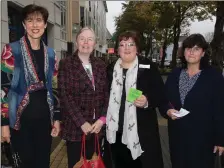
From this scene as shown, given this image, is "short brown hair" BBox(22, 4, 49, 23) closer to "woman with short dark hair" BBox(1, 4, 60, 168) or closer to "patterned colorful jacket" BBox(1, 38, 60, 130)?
"woman with short dark hair" BBox(1, 4, 60, 168)

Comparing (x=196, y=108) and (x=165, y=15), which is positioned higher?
(x=165, y=15)

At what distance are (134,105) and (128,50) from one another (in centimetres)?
59

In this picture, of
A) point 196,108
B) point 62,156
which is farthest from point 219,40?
point 196,108

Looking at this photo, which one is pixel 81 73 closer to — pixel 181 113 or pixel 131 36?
pixel 131 36

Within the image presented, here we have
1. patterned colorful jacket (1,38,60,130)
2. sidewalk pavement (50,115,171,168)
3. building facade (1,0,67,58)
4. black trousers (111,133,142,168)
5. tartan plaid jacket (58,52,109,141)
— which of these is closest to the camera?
patterned colorful jacket (1,38,60,130)

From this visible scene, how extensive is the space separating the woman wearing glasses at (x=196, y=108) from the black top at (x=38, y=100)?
1.36 metres

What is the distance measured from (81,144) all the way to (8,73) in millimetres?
1046

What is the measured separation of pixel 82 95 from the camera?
3010mm

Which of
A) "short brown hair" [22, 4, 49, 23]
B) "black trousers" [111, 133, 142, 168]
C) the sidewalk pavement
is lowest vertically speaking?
the sidewalk pavement

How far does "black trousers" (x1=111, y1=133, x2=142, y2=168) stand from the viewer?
324cm

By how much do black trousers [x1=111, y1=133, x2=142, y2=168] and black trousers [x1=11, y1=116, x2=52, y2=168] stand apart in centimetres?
75

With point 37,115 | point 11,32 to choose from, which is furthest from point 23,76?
point 11,32

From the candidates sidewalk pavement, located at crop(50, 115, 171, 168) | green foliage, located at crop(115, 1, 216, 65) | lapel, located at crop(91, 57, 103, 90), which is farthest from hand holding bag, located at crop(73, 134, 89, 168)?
green foliage, located at crop(115, 1, 216, 65)

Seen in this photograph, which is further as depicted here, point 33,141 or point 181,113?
point 181,113
